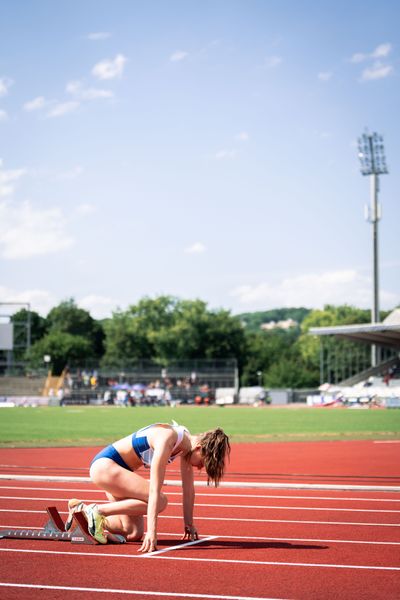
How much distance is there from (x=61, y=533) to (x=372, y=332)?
2563 inches

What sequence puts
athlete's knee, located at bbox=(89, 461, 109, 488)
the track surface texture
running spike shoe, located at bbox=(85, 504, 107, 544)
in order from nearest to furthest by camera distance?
the track surface texture
running spike shoe, located at bbox=(85, 504, 107, 544)
athlete's knee, located at bbox=(89, 461, 109, 488)

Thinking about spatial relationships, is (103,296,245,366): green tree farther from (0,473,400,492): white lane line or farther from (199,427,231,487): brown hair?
(199,427,231,487): brown hair

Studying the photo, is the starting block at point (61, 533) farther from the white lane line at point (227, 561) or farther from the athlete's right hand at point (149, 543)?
the athlete's right hand at point (149, 543)

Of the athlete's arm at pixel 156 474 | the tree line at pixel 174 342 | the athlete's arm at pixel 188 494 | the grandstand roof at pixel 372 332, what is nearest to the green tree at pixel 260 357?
the tree line at pixel 174 342

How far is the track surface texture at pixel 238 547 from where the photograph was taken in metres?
6.24

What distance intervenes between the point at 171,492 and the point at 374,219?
Answer: 70.2 metres

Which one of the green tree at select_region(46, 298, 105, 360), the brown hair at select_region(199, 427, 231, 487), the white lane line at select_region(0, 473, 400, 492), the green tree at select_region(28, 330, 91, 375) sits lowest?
the white lane line at select_region(0, 473, 400, 492)

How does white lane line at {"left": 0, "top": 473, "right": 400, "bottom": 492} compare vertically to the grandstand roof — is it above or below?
below

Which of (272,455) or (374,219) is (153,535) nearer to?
(272,455)

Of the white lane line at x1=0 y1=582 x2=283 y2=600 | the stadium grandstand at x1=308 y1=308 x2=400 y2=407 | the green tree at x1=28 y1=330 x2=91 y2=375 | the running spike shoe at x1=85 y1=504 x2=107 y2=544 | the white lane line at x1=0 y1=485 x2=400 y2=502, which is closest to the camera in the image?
the white lane line at x1=0 y1=582 x2=283 y2=600

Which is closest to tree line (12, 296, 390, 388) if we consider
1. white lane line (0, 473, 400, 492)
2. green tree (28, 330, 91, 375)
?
green tree (28, 330, 91, 375)

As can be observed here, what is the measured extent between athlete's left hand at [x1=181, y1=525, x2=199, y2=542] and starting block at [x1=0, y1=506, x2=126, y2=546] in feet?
1.90

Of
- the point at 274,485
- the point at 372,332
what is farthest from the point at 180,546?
the point at 372,332

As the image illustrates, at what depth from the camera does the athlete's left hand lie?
8.07m
